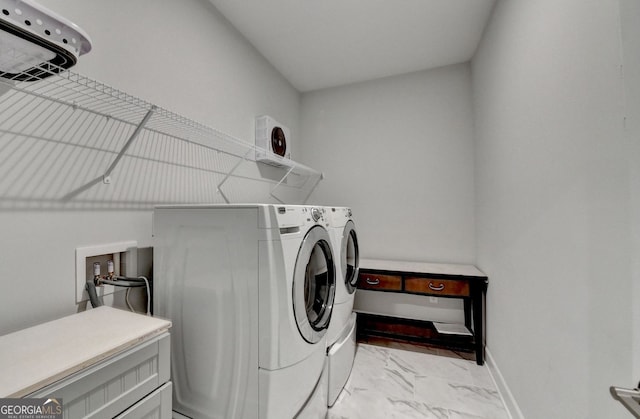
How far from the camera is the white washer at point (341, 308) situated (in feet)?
5.39

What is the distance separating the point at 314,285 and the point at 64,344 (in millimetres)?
→ 1033

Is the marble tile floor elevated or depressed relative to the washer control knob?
depressed

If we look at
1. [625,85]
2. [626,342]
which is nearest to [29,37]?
[625,85]

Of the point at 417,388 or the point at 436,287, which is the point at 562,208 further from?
the point at 417,388

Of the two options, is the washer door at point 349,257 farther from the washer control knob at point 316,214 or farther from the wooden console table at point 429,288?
the washer control knob at point 316,214

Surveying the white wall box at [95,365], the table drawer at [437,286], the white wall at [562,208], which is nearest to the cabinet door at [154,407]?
the white wall box at [95,365]

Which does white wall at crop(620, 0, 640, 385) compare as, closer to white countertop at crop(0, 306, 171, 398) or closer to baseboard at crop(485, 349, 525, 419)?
baseboard at crop(485, 349, 525, 419)

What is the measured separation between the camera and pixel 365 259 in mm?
2852

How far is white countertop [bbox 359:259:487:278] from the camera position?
2.26m

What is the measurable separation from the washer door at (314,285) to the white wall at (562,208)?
3.41ft

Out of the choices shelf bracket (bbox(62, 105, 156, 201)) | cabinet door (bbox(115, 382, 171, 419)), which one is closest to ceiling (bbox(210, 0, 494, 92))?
shelf bracket (bbox(62, 105, 156, 201))

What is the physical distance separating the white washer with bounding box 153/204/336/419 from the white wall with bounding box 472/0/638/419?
1.04 meters

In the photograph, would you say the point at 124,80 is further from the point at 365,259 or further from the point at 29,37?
the point at 365,259

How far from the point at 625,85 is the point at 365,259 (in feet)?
7.67
